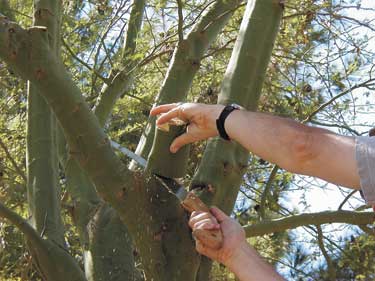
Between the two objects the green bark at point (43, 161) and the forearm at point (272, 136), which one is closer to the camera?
the forearm at point (272, 136)

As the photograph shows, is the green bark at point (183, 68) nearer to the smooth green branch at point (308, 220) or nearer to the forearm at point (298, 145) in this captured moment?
the smooth green branch at point (308, 220)

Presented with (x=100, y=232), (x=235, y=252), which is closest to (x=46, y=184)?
(x=100, y=232)

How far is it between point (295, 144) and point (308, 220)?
88.2 inches

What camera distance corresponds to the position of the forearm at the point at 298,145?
172 centimetres

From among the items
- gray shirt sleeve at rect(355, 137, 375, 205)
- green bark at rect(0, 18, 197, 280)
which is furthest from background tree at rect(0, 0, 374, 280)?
gray shirt sleeve at rect(355, 137, 375, 205)

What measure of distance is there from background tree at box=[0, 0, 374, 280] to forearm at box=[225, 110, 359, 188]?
3.80 ft

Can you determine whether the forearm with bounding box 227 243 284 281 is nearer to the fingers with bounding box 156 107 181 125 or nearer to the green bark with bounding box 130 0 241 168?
the fingers with bounding box 156 107 181 125

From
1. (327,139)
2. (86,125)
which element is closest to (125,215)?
(86,125)

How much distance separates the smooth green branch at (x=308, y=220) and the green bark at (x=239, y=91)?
0.56 meters

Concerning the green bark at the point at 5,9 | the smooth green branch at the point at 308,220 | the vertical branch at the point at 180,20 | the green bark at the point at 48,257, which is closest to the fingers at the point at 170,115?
the vertical branch at the point at 180,20

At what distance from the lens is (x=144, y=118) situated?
570cm

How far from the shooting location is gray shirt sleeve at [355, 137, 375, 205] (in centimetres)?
166

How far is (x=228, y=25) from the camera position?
5.04m

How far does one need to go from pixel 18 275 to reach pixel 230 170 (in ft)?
10.1
